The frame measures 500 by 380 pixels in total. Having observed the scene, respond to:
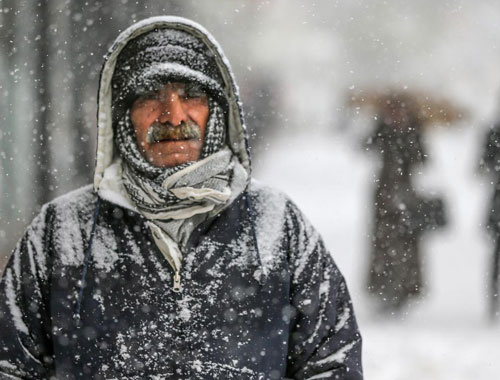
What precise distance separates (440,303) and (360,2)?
524 inches

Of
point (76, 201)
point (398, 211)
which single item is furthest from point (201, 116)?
point (398, 211)

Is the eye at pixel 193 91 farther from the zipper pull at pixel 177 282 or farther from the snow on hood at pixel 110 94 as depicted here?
the zipper pull at pixel 177 282

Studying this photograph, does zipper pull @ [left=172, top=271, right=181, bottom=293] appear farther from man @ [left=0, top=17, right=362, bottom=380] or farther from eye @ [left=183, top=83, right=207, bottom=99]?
eye @ [left=183, top=83, right=207, bottom=99]

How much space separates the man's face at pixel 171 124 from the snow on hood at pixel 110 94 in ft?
0.37

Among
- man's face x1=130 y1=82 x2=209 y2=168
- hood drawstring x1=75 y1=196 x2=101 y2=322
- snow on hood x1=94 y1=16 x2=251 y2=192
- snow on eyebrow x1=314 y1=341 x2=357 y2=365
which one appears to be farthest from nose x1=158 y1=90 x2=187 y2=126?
snow on eyebrow x1=314 y1=341 x2=357 y2=365

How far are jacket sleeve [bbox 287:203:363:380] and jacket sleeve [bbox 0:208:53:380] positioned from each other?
2.14ft

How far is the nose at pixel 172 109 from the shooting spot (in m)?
1.94

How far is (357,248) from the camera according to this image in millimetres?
12312

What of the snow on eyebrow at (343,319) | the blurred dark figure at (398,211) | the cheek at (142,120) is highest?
the blurred dark figure at (398,211)

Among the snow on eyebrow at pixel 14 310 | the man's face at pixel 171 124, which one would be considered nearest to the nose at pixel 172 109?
the man's face at pixel 171 124

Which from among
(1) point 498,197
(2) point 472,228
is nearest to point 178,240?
(1) point 498,197

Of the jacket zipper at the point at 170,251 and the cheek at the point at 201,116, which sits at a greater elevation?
the cheek at the point at 201,116

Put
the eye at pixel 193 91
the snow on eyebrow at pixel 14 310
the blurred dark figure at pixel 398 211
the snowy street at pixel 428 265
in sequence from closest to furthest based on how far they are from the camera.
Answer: the snow on eyebrow at pixel 14 310, the eye at pixel 193 91, the snowy street at pixel 428 265, the blurred dark figure at pixel 398 211

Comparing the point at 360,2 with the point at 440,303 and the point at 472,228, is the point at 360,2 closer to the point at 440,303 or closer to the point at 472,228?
the point at 472,228
